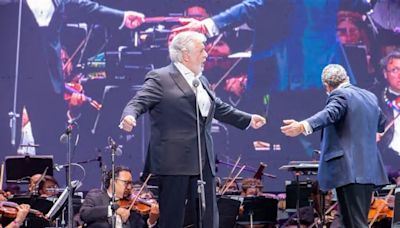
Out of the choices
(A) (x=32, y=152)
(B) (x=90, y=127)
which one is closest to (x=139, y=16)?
(B) (x=90, y=127)

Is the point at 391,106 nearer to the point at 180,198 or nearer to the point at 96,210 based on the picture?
the point at 96,210

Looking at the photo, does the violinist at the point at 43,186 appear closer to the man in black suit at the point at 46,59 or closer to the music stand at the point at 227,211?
the man in black suit at the point at 46,59

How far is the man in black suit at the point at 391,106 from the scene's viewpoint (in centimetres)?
1023

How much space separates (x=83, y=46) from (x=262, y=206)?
351 cm

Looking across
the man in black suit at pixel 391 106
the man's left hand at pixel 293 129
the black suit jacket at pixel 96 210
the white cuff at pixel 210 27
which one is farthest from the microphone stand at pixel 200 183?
the man in black suit at pixel 391 106

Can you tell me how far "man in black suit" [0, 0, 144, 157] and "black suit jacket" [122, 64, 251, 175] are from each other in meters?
5.99

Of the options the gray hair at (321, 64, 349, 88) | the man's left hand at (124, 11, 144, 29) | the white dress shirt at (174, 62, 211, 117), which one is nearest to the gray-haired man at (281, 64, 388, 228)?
the gray hair at (321, 64, 349, 88)

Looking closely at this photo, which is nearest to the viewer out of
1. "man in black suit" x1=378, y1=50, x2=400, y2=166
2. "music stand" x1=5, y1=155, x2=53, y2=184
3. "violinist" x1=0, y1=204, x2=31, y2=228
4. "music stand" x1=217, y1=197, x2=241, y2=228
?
"violinist" x1=0, y1=204, x2=31, y2=228

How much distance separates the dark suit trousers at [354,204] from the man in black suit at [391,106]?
4.78 metres

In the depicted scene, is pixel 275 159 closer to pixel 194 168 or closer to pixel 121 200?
pixel 121 200

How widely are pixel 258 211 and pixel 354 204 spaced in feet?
11.4

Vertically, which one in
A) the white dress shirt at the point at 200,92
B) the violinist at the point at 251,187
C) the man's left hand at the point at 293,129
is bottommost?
the violinist at the point at 251,187

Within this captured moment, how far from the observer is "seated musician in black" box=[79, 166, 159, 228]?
22.5 feet

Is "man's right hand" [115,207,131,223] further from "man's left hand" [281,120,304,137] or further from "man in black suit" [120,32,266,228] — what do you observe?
"man in black suit" [120,32,266,228]
